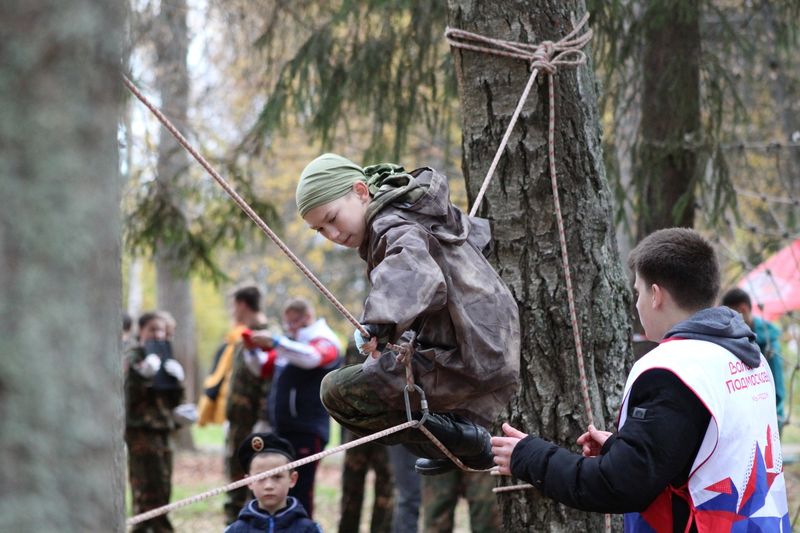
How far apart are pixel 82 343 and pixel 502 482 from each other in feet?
8.41

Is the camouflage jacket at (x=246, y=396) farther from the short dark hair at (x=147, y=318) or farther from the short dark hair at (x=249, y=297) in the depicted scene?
the short dark hair at (x=147, y=318)

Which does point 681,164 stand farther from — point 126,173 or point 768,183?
point 768,183

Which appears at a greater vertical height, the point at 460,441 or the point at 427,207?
the point at 427,207

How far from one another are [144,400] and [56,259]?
6.45m

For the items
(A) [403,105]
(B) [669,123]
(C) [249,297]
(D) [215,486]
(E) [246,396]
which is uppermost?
(A) [403,105]

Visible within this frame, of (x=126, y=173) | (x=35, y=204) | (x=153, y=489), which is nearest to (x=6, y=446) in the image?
(x=35, y=204)

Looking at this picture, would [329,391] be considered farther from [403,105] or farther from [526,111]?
[403,105]

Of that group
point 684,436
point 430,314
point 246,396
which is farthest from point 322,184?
point 246,396

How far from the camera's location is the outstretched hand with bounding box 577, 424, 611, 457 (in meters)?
3.08

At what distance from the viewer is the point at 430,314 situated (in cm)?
307

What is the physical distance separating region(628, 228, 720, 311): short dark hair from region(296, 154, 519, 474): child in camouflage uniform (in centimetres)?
47

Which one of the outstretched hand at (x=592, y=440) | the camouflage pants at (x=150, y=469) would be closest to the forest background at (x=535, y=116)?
the outstretched hand at (x=592, y=440)

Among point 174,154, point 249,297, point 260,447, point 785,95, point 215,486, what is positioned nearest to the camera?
point 260,447

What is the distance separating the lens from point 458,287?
299cm
